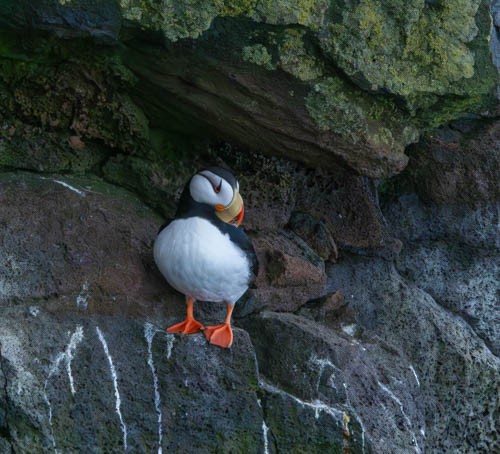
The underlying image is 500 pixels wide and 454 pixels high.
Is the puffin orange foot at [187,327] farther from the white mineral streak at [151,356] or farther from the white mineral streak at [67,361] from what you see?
→ the white mineral streak at [67,361]

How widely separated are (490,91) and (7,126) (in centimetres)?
274

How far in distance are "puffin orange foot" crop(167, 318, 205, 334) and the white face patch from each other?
0.57 meters

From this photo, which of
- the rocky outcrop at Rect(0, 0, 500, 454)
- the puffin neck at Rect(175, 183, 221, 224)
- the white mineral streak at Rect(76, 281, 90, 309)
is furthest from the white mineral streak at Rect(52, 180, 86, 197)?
the puffin neck at Rect(175, 183, 221, 224)

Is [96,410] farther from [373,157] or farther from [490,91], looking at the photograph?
[490,91]

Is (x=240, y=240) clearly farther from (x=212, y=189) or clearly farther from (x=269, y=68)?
(x=269, y=68)

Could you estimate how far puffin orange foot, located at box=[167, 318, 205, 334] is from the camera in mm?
4074

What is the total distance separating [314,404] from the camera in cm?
404

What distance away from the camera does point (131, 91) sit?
4.65 m

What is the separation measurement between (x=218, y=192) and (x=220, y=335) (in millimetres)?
636

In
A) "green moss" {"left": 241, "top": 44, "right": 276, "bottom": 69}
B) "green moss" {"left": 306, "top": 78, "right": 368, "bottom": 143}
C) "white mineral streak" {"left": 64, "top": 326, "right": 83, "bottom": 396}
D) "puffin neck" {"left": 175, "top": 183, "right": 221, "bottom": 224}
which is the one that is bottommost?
"white mineral streak" {"left": 64, "top": 326, "right": 83, "bottom": 396}

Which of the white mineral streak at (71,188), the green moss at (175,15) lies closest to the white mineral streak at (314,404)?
the white mineral streak at (71,188)

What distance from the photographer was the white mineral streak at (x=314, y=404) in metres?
3.99

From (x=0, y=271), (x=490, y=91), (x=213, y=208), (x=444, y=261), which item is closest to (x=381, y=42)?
(x=490, y=91)

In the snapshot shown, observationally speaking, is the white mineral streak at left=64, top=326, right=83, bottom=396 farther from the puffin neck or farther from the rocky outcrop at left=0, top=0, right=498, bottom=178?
the rocky outcrop at left=0, top=0, right=498, bottom=178
